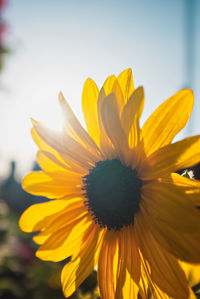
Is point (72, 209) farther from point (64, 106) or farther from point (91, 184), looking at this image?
point (64, 106)

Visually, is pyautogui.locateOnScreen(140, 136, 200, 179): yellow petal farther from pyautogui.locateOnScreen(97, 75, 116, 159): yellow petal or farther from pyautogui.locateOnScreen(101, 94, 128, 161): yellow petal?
pyautogui.locateOnScreen(97, 75, 116, 159): yellow petal

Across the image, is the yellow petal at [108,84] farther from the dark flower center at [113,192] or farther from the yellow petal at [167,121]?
the dark flower center at [113,192]

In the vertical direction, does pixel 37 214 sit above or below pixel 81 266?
above

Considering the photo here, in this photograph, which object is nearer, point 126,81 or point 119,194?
point 126,81

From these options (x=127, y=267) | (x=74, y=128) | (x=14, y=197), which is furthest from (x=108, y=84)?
(x=14, y=197)

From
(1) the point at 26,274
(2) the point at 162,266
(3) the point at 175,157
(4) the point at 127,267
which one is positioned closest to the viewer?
(3) the point at 175,157

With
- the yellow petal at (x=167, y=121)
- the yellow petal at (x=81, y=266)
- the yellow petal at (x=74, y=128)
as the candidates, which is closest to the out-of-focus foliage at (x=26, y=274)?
the yellow petal at (x=81, y=266)

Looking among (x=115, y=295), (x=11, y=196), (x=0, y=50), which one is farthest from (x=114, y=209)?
(x=11, y=196)

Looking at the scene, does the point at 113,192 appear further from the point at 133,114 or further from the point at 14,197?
the point at 14,197
